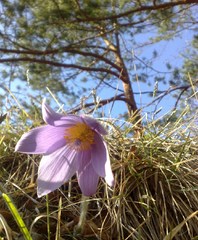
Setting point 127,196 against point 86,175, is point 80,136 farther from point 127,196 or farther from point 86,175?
point 127,196

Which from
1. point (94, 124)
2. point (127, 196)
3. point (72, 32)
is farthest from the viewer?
point (72, 32)

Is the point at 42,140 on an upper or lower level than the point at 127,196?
upper

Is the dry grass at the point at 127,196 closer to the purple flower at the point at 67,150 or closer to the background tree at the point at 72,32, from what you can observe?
the purple flower at the point at 67,150

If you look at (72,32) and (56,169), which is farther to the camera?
(72,32)

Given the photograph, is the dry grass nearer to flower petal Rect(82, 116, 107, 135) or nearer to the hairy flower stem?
the hairy flower stem

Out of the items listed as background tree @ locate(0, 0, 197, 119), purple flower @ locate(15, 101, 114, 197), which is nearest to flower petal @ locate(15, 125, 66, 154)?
purple flower @ locate(15, 101, 114, 197)

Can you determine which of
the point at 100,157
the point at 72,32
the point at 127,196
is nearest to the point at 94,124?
the point at 100,157

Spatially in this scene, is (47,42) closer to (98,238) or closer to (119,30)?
(119,30)
